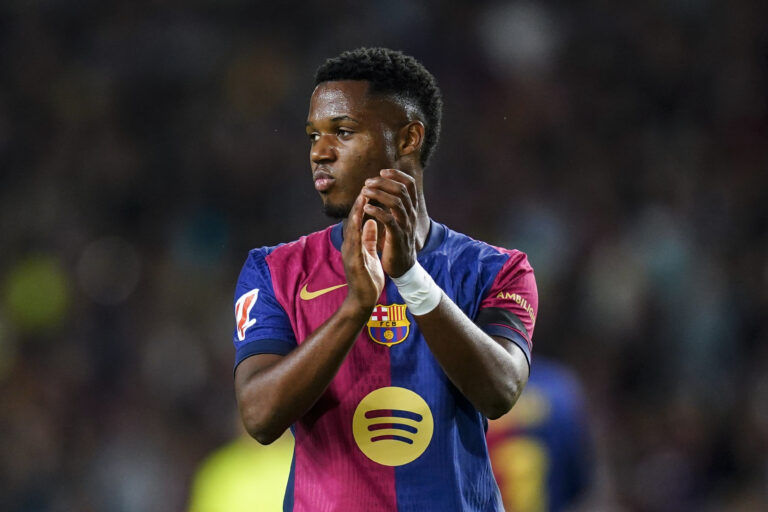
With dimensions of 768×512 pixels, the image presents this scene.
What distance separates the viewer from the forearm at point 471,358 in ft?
7.26

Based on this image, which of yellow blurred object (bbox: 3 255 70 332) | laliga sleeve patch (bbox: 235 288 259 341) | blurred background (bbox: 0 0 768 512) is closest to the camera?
laliga sleeve patch (bbox: 235 288 259 341)

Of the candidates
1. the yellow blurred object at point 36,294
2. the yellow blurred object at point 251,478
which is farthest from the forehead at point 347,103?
the yellow blurred object at point 36,294

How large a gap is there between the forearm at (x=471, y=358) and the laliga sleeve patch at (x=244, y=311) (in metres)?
0.54

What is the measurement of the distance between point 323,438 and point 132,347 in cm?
367

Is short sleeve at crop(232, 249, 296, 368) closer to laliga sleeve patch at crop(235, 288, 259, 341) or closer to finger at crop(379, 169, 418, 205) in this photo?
laliga sleeve patch at crop(235, 288, 259, 341)

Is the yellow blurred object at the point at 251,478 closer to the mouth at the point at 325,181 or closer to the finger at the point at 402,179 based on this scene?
the mouth at the point at 325,181

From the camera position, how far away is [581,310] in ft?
19.8

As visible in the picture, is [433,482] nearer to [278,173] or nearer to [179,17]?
[278,173]

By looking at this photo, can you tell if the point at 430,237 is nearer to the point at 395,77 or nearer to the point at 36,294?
the point at 395,77

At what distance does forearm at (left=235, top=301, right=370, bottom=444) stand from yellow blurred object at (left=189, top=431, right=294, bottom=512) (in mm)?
1789

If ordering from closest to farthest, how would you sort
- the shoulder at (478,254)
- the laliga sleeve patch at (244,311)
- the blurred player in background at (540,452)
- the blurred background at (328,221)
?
the laliga sleeve patch at (244,311), the shoulder at (478,254), the blurred player in background at (540,452), the blurred background at (328,221)

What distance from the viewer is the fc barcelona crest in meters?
2.50

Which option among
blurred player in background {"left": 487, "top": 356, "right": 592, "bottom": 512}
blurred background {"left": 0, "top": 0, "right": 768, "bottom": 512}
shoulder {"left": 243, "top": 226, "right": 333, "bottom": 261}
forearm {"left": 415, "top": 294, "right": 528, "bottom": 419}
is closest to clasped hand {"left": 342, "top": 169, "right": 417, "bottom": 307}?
forearm {"left": 415, "top": 294, "right": 528, "bottom": 419}

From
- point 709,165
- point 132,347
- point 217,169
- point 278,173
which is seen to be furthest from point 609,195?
point 132,347
